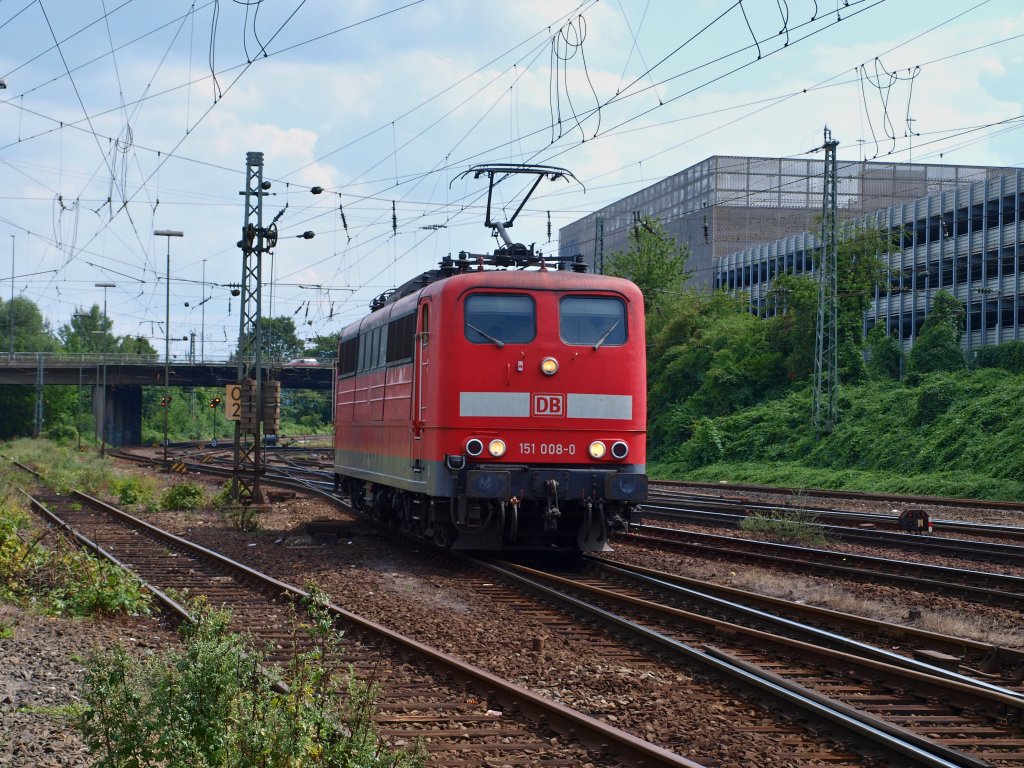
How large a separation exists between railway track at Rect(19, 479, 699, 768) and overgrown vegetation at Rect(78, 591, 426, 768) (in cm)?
77

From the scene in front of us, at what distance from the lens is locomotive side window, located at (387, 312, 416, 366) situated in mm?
15484

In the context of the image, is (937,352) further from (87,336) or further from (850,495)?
(87,336)

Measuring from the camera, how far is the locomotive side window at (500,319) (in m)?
14.3

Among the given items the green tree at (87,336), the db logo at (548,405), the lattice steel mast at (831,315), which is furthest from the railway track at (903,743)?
the green tree at (87,336)

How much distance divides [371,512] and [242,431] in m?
7.48

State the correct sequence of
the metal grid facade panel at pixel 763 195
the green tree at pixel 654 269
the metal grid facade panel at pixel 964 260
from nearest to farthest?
the metal grid facade panel at pixel 964 260 < the green tree at pixel 654 269 < the metal grid facade panel at pixel 763 195

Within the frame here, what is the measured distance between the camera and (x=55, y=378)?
7150 cm

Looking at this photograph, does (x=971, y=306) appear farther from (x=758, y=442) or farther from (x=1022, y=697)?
(x=1022, y=697)

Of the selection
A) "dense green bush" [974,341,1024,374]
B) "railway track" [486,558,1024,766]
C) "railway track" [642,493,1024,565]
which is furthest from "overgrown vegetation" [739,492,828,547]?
"dense green bush" [974,341,1024,374]

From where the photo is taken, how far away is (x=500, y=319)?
14.4 m

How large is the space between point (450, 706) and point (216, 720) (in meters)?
2.34

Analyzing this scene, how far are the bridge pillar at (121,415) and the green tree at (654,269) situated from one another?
3731 centimetres

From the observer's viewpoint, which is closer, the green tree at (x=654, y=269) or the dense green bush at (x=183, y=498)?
the dense green bush at (x=183, y=498)

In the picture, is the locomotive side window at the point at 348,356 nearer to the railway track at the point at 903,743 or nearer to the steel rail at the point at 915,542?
the steel rail at the point at 915,542
